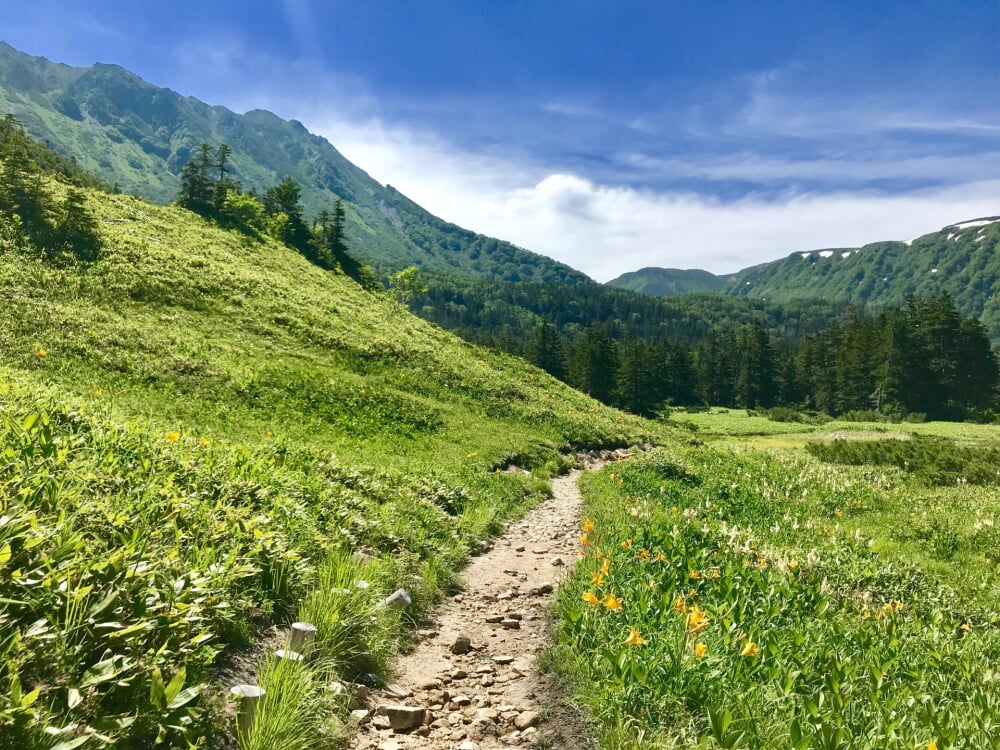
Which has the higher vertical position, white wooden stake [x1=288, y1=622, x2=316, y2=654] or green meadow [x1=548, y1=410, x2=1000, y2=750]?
green meadow [x1=548, y1=410, x2=1000, y2=750]

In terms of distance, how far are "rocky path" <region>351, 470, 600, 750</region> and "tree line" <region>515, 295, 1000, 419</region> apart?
77.5 m

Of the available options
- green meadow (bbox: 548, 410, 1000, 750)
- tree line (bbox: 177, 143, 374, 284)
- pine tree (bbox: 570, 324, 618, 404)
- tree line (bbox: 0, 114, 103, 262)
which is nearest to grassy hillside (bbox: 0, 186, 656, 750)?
green meadow (bbox: 548, 410, 1000, 750)

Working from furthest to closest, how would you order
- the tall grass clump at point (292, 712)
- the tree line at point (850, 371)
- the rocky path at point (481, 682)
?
the tree line at point (850, 371)
the rocky path at point (481, 682)
the tall grass clump at point (292, 712)

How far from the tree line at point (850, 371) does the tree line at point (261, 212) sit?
41792 mm

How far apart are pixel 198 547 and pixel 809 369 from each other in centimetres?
12085

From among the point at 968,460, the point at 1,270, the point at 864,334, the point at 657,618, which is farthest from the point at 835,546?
the point at 864,334

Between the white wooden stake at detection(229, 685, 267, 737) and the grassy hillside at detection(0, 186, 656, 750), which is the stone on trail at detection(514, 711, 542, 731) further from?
the white wooden stake at detection(229, 685, 267, 737)

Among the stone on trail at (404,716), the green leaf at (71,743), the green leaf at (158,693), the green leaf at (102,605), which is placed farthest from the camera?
the stone on trail at (404,716)

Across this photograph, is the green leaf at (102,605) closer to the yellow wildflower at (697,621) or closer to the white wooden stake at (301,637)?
the white wooden stake at (301,637)

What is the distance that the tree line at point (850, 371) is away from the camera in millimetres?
84562

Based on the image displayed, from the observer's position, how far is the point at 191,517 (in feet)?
17.9

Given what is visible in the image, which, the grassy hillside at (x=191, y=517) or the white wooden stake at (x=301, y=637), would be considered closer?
the grassy hillside at (x=191, y=517)

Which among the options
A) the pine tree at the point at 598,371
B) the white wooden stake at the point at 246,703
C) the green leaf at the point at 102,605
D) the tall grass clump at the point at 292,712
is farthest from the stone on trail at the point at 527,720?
the pine tree at the point at 598,371

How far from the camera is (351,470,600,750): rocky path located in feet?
14.8
